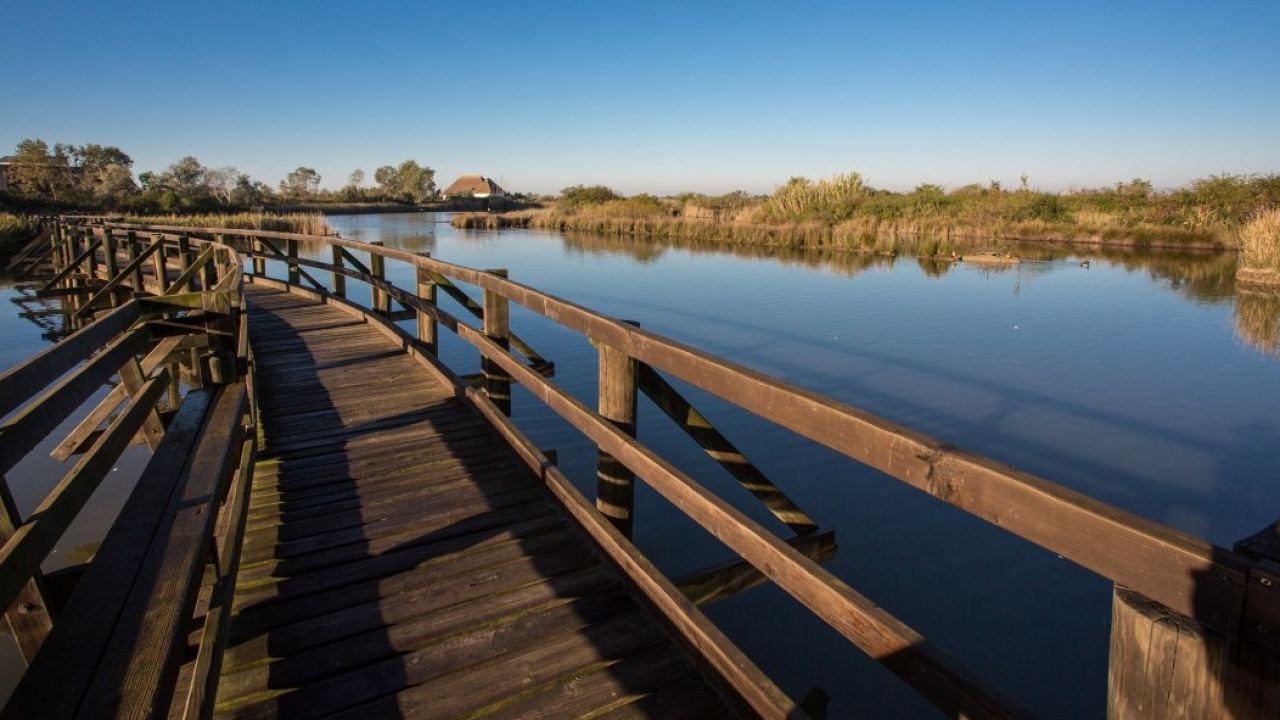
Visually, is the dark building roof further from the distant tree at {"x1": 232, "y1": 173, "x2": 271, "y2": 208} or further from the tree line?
the distant tree at {"x1": 232, "y1": 173, "x2": 271, "y2": 208}

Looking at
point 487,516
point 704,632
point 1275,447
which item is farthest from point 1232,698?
point 1275,447

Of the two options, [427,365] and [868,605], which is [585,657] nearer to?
[868,605]

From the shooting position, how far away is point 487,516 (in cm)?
347

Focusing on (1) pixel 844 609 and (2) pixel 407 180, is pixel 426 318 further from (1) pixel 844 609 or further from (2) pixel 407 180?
(2) pixel 407 180

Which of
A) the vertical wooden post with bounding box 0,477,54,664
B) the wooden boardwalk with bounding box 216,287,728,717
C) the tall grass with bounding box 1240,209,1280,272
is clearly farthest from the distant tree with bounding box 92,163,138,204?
the tall grass with bounding box 1240,209,1280,272

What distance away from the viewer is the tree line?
51.8 m

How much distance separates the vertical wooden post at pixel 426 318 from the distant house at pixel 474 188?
109 m

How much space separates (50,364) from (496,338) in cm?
303

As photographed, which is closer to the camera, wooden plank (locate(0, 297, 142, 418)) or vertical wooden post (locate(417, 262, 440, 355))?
wooden plank (locate(0, 297, 142, 418))

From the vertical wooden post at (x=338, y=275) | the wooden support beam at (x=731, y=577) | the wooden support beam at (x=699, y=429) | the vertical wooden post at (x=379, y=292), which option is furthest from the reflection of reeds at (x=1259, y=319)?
the vertical wooden post at (x=338, y=275)

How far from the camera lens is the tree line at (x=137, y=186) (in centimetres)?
5175

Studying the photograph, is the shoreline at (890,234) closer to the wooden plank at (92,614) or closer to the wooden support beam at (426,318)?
the wooden support beam at (426,318)

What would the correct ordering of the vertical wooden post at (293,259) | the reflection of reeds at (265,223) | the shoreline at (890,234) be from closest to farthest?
1. the vertical wooden post at (293,259)
2. the shoreline at (890,234)
3. the reflection of reeds at (265,223)

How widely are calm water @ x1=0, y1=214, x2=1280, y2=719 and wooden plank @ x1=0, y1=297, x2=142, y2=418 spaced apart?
359 cm
